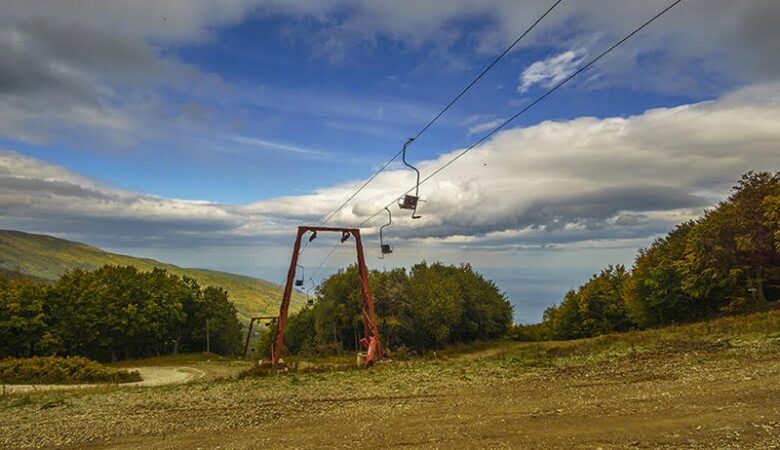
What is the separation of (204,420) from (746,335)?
81.5 ft

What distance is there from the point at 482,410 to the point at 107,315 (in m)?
75.5

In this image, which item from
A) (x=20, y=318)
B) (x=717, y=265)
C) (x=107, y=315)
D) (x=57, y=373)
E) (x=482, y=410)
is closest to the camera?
(x=482, y=410)

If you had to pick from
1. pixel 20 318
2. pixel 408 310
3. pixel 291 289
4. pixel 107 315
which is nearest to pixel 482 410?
pixel 291 289

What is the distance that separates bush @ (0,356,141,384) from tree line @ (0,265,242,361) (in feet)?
74.2

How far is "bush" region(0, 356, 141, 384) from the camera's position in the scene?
46.6 meters

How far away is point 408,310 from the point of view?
76438mm

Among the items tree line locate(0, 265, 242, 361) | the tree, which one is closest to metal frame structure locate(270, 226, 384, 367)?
tree line locate(0, 265, 242, 361)

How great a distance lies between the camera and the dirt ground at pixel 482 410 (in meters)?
11.3

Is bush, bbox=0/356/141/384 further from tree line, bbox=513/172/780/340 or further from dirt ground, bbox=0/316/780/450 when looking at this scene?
tree line, bbox=513/172/780/340

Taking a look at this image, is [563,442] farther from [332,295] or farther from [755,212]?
[332,295]

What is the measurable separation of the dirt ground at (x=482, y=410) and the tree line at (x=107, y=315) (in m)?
56.4

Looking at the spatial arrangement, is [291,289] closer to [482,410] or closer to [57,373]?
[482,410]

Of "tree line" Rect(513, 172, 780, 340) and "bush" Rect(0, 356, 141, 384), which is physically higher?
"tree line" Rect(513, 172, 780, 340)

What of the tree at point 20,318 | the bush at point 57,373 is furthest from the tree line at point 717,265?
the tree at point 20,318
